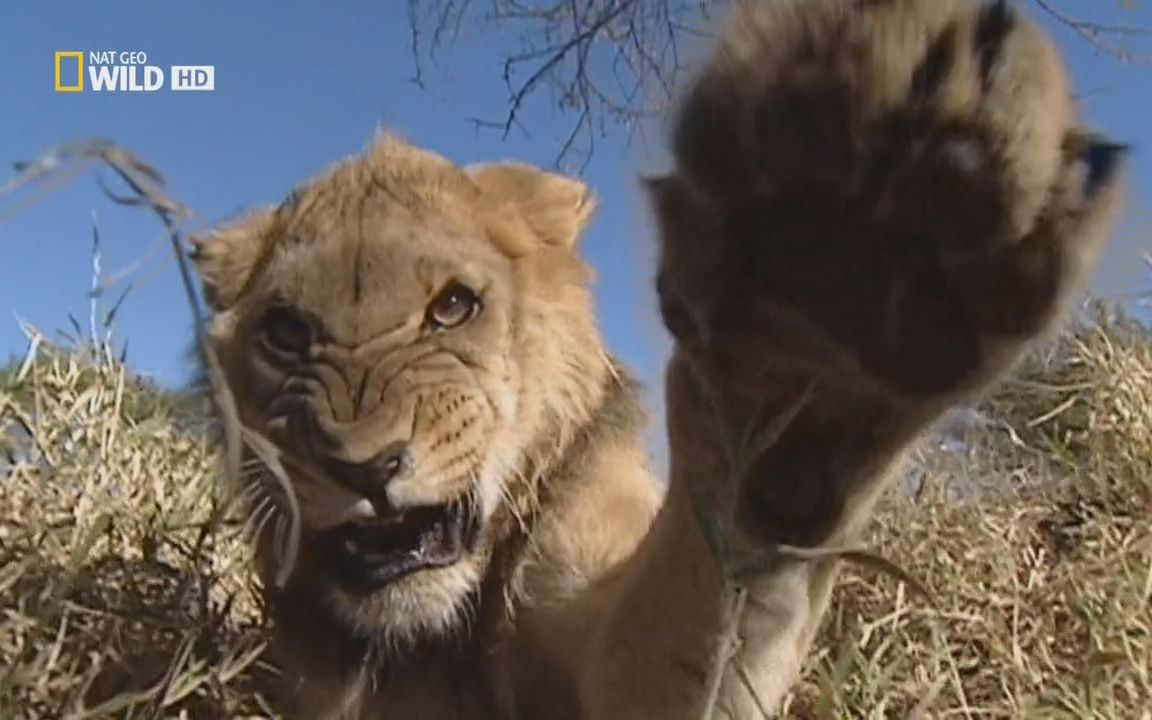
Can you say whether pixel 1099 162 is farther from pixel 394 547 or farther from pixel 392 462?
pixel 394 547

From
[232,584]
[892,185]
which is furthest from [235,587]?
[892,185]

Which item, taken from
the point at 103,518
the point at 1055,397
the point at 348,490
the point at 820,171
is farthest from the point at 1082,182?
the point at 1055,397

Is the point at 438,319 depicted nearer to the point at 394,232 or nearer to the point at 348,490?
the point at 394,232

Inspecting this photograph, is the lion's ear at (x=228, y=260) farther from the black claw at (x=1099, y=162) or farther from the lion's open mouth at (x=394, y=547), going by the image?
the black claw at (x=1099, y=162)

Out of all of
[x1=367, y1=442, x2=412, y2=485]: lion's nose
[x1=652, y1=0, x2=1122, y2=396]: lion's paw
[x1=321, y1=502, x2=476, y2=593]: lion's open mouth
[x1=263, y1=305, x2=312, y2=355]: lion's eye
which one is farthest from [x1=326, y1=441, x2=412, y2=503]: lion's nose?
[x1=652, y1=0, x2=1122, y2=396]: lion's paw

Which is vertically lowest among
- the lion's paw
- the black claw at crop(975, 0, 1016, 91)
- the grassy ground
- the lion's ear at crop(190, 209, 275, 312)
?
the grassy ground

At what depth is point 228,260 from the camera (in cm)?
231

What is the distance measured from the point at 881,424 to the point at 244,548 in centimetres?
166

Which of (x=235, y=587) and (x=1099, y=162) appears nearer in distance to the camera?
(x=1099, y=162)

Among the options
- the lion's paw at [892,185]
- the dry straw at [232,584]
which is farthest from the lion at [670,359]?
the dry straw at [232,584]

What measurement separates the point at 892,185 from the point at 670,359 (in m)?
0.46

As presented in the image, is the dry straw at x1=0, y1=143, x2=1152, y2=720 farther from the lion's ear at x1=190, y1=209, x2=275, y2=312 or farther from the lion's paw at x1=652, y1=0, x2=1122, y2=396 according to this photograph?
the lion's paw at x1=652, y1=0, x2=1122, y2=396

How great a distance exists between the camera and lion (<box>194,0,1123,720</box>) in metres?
1.13

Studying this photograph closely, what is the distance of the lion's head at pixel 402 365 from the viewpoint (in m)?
1.90
